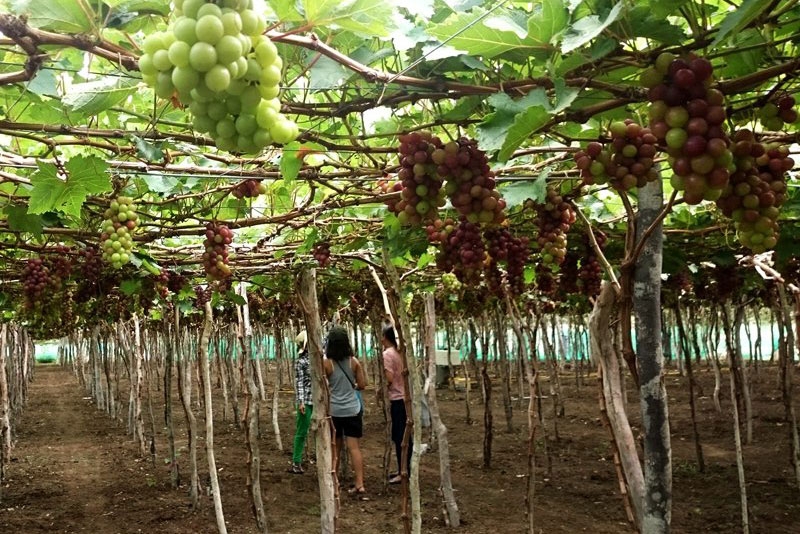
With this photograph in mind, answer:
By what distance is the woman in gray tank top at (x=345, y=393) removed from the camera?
7480mm

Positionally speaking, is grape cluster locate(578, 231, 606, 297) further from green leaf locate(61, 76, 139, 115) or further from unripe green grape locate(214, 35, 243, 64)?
unripe green grape locate(214, 35, 243, 64)

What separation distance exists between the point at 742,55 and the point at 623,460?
185 centimetres

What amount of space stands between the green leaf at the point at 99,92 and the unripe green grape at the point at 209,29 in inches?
44.2

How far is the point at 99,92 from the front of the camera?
6.57 feet

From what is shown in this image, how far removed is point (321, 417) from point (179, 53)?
13.0 ft

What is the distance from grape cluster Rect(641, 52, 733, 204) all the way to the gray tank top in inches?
252

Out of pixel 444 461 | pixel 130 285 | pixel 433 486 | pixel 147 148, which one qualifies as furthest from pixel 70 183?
pixel 433 486

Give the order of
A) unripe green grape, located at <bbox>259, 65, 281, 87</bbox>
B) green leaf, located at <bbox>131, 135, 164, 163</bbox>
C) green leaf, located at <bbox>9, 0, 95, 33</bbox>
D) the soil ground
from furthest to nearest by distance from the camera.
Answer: the soil ground → green leaf, located at <bbox>131, 135, 164, 163</bbox> → green leaf, located at <bbox>9, 0, 95, 33</bbox> → unripe green grape, located at <bbox>259, 65, 281, 87</bbox>

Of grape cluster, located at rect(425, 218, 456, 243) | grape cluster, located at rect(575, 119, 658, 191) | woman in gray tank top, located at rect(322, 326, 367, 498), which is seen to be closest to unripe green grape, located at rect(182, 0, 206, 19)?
grape cluster, located at rect(575, 119, 658, 191)

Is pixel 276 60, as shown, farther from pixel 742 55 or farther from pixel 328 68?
pixel 742 55

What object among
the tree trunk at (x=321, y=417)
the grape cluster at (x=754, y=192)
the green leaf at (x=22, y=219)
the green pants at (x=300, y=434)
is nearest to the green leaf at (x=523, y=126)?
the grape cluster at (x=754, y=192)

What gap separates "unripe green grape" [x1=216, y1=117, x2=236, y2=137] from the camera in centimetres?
114

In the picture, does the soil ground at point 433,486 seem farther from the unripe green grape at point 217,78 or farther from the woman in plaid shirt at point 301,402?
the unripe green grape at point 217,78

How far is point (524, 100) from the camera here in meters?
1.73
